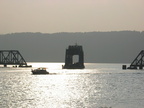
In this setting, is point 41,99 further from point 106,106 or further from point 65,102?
point 106,106

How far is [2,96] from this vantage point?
105 m

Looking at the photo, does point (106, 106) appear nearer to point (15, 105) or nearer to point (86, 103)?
point (86, 103)

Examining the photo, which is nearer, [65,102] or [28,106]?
[28,106]

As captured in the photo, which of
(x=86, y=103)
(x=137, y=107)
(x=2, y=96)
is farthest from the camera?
(x=2, y=96)

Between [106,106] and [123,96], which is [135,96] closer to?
[123,96]

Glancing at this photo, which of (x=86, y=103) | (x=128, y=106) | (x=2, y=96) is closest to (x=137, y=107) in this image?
(x=128, y=106)

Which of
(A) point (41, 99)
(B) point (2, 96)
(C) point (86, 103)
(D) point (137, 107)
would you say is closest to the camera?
(D) point (137, 107)

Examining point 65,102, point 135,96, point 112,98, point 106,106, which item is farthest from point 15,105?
point 135,96

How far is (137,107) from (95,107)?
701 cm

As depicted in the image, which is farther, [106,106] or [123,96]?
[123,96]

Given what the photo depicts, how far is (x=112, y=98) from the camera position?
10206 centimetres

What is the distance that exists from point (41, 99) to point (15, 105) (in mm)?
11135

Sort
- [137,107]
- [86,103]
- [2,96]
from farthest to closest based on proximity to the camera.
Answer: [2,96] < [86,103] < [137,107]

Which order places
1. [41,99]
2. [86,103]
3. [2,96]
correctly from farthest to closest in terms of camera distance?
1. [2,96]
2. [41,99]
3. [86,103]
